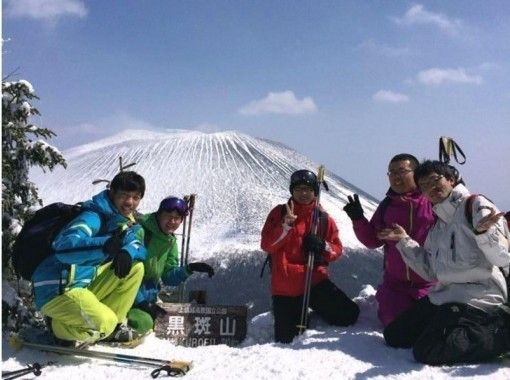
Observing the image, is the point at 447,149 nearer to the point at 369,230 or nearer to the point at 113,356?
the point at 369,230

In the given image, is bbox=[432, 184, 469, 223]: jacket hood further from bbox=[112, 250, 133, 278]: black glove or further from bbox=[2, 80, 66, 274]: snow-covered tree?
bbox=[2, 80, 66, 274]: snow-covered tree

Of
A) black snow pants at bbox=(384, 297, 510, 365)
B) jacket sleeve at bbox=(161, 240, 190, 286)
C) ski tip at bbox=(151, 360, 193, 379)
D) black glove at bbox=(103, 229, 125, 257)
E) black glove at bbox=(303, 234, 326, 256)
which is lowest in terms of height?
ski tip at bbox=(151, 360, 193, 379)

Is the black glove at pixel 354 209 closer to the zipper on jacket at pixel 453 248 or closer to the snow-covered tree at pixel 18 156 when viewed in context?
the zipper on jacket at pixel 453 248

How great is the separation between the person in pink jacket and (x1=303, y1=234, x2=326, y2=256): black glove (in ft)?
1.46

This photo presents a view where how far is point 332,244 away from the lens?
5.74m

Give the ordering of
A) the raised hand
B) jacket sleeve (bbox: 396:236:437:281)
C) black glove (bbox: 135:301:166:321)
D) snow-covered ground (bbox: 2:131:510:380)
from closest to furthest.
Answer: the raised hand → snow-covered ground (bbox: 2:131:510:380) → jacket sleeve (bbox: 396:236:437:281) → black glove (bbox: 135:301:166:321)

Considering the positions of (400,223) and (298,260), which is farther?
(298,260)

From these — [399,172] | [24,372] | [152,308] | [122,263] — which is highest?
[399,172]

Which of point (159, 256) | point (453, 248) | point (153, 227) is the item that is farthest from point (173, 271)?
point (453, 248)

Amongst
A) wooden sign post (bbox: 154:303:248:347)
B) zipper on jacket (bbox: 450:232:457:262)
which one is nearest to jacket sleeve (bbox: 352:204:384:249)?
zipper on jacket (bbox: 450:232:457:262)

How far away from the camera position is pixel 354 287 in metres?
20.7

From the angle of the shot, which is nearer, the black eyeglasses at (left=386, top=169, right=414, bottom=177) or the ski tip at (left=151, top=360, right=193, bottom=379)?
the ski tip at (left=151, top=360, right=193, bottom=379)

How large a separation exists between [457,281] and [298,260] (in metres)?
1.97

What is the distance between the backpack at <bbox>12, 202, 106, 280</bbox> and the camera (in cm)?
427
